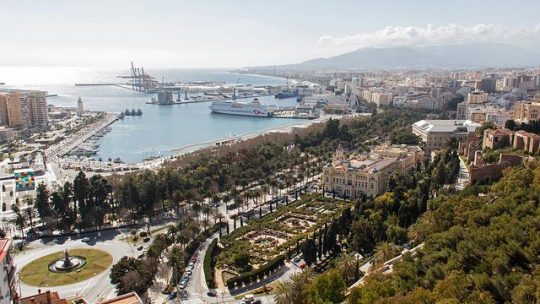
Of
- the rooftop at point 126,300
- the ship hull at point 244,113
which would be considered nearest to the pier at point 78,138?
the ship hull at point 244,113

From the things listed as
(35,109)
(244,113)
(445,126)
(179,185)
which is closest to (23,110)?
(35,109)

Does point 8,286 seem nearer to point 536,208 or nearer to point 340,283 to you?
point 340,283

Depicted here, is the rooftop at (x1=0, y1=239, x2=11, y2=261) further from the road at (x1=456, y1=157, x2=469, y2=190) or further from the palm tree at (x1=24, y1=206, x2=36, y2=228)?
the road at (x1=456, y1=157, x2=469, y2=190)

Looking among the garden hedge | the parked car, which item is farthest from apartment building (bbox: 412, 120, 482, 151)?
the parked car

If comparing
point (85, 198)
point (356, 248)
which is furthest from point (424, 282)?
point (85, 198)

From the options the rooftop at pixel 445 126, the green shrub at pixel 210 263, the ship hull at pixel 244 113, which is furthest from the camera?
the ship hull at pixel 244 113

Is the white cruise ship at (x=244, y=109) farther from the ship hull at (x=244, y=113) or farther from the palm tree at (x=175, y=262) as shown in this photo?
the palm tree at (x=175, y=262)
